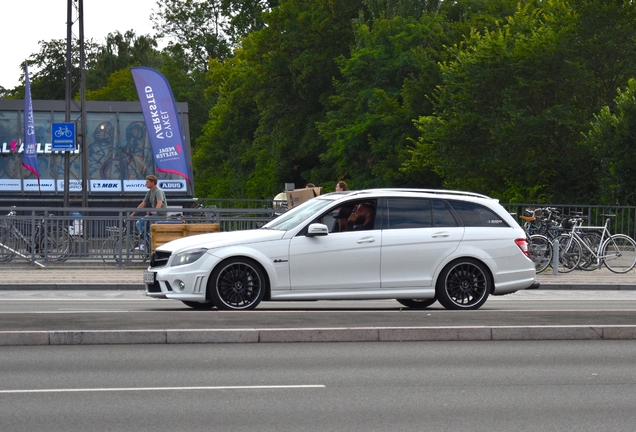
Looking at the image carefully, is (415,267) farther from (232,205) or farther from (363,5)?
(363,5)

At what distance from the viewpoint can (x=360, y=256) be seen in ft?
44.4

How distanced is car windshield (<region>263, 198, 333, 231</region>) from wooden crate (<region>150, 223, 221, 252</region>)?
777 centimetres

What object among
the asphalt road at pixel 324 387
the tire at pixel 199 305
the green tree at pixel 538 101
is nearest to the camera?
the asphalt road at pixel 324 387

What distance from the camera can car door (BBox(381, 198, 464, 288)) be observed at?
44.7 ft

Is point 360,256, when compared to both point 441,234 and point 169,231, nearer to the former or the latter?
point 441,234

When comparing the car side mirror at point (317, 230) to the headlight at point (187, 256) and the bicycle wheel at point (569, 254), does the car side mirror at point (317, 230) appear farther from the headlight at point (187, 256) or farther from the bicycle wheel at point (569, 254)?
the bicycle wheel at point (569, 254)

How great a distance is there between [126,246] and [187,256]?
10.1 meters

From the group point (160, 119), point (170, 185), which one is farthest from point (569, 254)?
point (170, 185)

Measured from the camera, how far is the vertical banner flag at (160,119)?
1266 inches

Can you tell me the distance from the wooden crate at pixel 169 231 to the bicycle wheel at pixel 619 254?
814 centimetres

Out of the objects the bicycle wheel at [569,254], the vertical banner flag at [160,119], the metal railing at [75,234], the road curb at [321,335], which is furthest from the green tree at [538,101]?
the road curb at [321,335]

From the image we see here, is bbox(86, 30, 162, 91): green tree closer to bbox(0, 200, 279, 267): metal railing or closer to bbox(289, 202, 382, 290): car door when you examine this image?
bbox(0, 200, 279, 267): metal railing

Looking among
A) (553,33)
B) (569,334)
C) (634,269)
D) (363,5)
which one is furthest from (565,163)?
(569,334)

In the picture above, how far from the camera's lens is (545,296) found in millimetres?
18469
